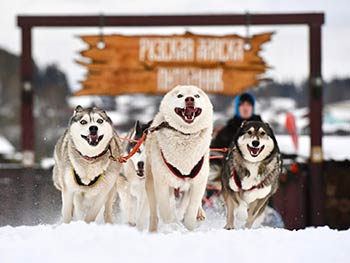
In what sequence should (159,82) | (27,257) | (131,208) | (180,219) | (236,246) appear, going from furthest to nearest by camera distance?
(159,82), (131,208), (180,219), (236,246), (27,257)

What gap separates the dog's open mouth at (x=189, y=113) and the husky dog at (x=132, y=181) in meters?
1.11

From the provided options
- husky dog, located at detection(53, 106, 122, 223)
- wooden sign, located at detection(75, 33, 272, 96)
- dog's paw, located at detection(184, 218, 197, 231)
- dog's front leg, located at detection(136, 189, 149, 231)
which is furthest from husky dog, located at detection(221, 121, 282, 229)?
wooden sign, located at detection(75, 33, 272, 96)

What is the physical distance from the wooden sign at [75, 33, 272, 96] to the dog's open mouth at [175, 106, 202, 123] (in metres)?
5.29

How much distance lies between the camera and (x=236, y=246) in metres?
4.48

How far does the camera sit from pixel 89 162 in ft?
18.8

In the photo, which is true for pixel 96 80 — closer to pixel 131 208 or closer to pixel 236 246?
pixel 131 208

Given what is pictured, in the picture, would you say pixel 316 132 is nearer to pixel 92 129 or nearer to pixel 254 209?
pixel 254 209

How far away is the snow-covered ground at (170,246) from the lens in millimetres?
4223

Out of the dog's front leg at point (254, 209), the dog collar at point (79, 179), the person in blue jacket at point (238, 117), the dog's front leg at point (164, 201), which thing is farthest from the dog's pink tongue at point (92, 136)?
the person in blue jacket at point (238, 117)

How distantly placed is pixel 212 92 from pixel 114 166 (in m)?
5.24

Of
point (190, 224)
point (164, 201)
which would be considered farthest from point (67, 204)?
point (190, 224)

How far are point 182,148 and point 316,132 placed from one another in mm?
5769

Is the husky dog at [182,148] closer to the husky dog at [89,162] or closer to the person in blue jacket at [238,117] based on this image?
the husky dog at [89,162]

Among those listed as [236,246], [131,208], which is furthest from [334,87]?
[236,246]
